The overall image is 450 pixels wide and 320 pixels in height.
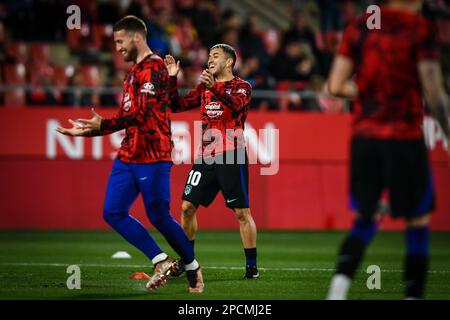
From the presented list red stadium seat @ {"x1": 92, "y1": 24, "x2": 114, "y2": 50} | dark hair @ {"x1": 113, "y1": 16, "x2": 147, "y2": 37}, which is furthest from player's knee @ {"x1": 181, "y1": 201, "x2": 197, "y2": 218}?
red stadium seat @ {"x1": 92, "y1": 24, "x2": 114, "y2": 50}

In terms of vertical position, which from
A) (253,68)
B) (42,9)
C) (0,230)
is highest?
(42,9)

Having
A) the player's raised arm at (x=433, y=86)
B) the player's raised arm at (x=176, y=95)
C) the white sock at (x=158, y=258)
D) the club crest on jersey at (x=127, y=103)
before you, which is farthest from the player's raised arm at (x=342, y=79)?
the white sock at (x=158, y=258)

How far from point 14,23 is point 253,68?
545cm

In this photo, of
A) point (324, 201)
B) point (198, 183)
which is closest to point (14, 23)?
point (324, 201)

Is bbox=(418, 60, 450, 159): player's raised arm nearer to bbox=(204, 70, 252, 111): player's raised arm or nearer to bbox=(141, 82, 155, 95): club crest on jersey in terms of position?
bbox=(141, 82, 155, 95): club crest on jersey

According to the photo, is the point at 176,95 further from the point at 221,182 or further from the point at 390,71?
the point at 390,71

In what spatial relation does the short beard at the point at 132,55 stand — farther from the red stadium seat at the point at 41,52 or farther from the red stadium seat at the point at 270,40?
the red stadium seat at the point at 270,40

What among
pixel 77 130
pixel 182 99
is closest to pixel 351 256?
pixel 77 130

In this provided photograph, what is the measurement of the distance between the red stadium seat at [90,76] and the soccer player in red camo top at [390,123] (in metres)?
14.4

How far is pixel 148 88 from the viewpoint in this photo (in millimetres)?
8430

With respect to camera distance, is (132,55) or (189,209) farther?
(189,209)

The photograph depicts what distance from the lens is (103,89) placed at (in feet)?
63.8

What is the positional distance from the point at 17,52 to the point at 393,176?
15342 millimetres
